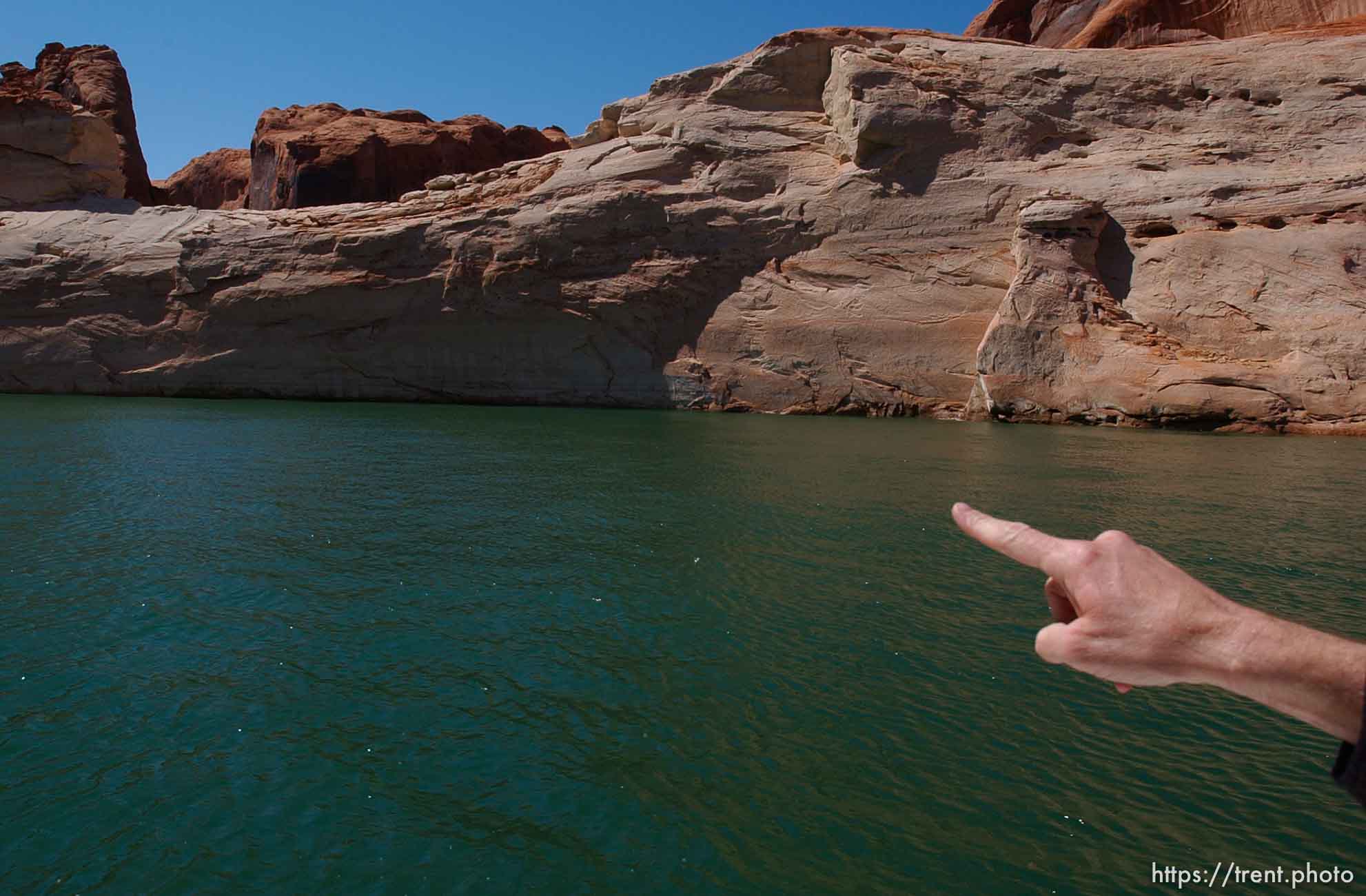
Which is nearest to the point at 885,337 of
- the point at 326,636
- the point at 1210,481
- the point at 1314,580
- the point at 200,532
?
the point at 1210,481

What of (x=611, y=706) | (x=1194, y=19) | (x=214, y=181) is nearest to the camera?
(x=611, y=706)

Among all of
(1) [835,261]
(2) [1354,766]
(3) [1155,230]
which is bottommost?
(2) [1354,766]

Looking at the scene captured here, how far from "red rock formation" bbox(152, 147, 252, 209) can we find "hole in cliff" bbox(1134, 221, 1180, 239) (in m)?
45.9

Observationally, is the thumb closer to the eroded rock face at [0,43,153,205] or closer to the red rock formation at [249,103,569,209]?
the eroded rock face at [0,43,153,205]

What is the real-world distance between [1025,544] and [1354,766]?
0.44 metres

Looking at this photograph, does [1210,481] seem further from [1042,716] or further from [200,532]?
[200,532]

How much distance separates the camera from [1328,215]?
769 inches

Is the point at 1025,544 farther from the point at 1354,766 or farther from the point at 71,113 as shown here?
the point at 71,113

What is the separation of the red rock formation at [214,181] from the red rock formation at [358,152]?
7.78 metres

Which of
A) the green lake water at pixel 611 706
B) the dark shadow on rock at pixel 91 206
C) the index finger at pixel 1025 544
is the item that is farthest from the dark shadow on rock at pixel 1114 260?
the dark shadow on rock at pixel 91 206

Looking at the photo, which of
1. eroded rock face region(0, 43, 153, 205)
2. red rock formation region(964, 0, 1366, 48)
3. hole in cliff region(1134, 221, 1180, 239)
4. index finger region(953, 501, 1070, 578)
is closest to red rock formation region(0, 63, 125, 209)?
eroded rock face region(0, 43, 153, 205)

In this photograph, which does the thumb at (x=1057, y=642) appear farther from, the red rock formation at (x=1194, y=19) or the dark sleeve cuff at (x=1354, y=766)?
the red rock formation at (x=1194, y=19)

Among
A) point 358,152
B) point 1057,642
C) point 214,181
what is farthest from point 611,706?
point 214,181

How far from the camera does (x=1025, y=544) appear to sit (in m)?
1.28
